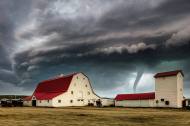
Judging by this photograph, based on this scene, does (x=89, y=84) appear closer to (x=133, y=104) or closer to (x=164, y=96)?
(x=133, y=104)

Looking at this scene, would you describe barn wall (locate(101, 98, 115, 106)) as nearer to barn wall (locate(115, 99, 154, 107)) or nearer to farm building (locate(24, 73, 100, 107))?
farm building (locate(24, 73, 100, 107))

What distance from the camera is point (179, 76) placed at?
60.0 meters

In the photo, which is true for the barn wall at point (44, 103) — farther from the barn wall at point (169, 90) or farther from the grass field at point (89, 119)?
the grass field at point (89, 119)

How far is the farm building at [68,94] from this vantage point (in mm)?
67688

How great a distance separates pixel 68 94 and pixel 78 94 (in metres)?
3.05

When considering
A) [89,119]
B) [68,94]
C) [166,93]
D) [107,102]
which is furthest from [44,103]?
[89,119]

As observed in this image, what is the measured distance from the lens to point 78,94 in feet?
235

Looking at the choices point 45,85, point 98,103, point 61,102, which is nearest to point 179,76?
point 98,103

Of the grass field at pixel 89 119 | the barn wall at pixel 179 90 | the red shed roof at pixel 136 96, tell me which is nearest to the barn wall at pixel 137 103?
the red shed roof at pixel 136 96

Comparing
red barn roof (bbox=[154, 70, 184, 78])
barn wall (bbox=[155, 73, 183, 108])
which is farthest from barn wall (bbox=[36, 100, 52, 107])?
red barn roof (bbox=[154, 70, 184, 78])

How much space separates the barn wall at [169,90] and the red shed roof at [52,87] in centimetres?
2073

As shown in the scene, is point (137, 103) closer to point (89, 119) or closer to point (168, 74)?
point (168, 74)

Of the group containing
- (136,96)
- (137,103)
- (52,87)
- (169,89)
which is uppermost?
(52,87)

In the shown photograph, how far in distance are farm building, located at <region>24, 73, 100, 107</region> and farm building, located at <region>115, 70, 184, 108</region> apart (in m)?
13.5
